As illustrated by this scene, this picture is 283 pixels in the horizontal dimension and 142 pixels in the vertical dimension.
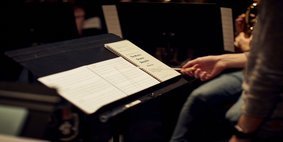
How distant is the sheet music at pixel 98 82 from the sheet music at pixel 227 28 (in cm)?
78

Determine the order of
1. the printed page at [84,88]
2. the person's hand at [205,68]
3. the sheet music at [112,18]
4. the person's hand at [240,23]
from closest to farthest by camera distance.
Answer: the printed page at [84,88], the person's hand at [205,68], the person's hand at [240,23], the sheet music at [112,18]

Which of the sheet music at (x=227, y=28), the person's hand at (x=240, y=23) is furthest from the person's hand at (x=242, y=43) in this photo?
the sheet music at (x=227, y=28)

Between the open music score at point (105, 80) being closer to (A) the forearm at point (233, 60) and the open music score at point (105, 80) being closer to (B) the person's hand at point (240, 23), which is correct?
(A) the forearm at point (233, 60)

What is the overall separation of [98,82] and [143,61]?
272 millimetres

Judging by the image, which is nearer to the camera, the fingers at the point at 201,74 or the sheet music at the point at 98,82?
the sheet music at the point at 98,82

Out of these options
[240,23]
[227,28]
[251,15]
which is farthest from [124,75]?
[240,23]

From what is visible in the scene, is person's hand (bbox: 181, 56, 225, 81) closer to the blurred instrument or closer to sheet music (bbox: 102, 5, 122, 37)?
the blurred instrument

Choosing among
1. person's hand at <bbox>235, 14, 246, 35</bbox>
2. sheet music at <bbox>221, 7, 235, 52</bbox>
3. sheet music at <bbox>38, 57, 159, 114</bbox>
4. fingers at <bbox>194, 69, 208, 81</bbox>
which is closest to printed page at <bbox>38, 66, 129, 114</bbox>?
sheet music at <bbox>38, 57, 159, 114</bbox>

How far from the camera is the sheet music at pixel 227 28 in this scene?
1.89m

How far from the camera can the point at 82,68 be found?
3.95 ft

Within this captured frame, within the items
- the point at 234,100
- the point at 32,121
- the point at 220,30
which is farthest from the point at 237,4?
the point at 32,121

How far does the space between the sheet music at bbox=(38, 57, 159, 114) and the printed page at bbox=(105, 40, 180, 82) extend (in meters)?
0.03

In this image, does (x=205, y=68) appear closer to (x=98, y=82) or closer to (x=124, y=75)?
(x=124, y=75)

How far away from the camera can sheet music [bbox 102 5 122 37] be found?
219cm
